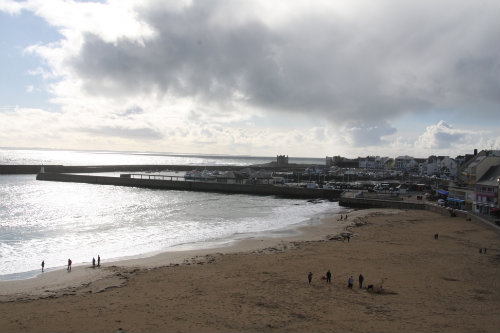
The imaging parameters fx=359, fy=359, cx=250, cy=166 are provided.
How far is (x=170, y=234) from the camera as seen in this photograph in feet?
100.0

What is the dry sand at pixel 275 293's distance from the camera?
12625mm

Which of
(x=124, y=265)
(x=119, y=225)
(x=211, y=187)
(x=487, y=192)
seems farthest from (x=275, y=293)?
(x=211, y=187)

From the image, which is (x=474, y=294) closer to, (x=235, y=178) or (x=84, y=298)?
(x=84, y=298)

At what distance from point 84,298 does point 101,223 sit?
68.8ft

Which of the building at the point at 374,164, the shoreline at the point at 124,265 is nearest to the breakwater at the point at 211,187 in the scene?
the shoreline at the point at 124,265

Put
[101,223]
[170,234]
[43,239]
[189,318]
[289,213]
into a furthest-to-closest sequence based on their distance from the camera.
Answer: [289,213] < [101,223] < [170,234] < [43,239] < [189,318]

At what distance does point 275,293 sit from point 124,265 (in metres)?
9.81

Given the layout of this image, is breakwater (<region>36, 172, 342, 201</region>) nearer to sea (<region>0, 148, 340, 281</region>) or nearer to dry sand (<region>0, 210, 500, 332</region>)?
sea (<region>0, 148, 340, 281</region>)

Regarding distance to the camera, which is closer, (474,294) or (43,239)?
(474,294)

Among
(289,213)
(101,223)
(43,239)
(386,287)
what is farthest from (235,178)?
(386,287)

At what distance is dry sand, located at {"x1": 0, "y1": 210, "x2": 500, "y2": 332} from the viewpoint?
41.4 ft

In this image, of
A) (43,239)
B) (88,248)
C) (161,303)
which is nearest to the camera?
(161,303)

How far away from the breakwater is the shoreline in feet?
106

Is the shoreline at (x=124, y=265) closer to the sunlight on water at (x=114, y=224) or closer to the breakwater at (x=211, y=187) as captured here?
the sunlight on water at (x=114, y=224)
